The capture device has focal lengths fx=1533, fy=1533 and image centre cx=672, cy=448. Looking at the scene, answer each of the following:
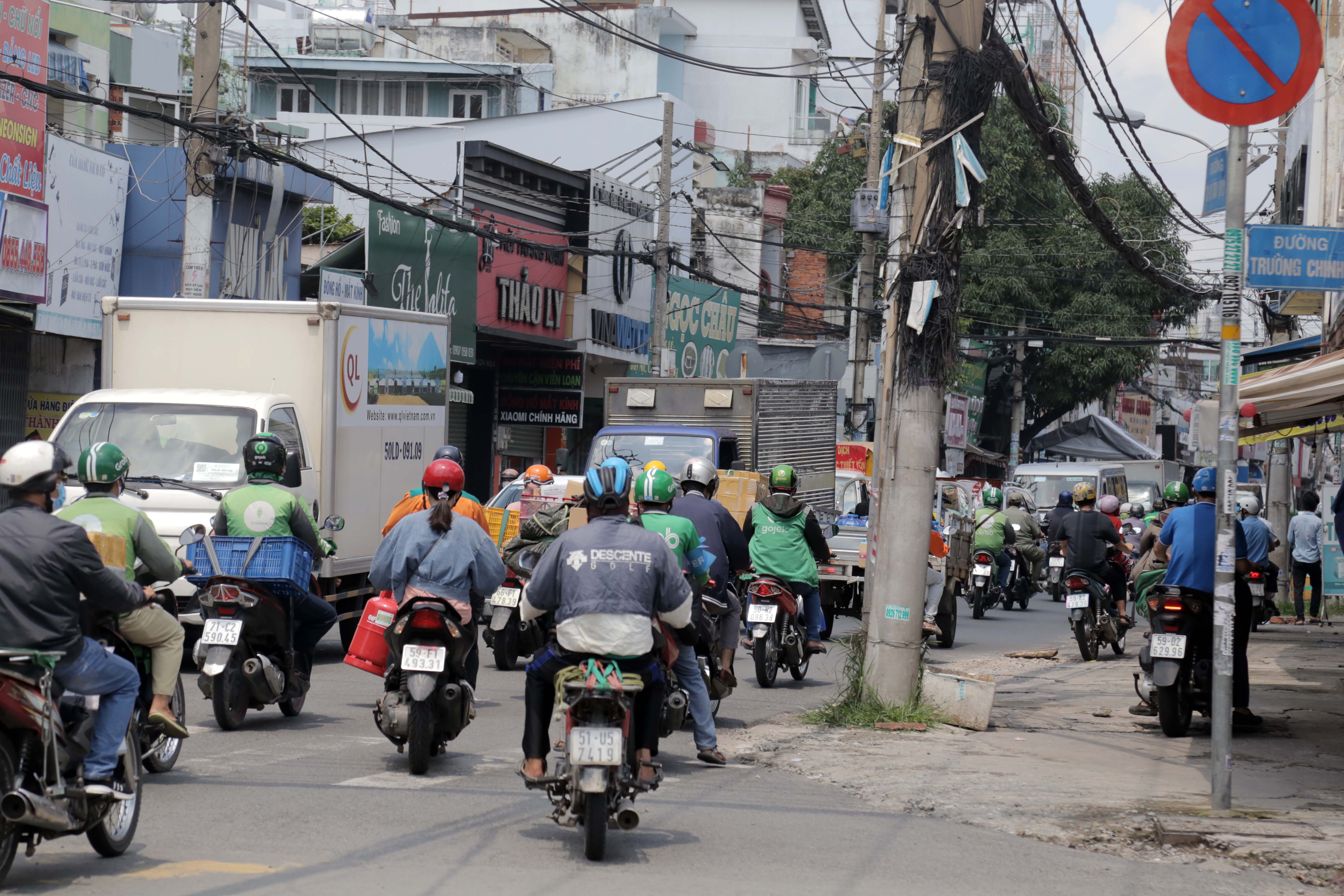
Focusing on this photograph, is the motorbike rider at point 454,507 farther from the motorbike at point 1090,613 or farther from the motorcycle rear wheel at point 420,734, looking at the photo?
the motorbike at point 1090,613

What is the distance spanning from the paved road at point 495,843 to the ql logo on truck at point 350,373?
18.6ft

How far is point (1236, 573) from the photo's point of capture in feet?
35.6

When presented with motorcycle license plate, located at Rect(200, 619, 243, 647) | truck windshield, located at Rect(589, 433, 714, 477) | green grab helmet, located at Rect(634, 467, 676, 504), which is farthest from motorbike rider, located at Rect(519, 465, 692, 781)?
truck windshield, located at Rect(589, 433, 714, 477)

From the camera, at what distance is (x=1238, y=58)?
24.3ft

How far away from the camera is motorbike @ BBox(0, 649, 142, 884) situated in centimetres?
531

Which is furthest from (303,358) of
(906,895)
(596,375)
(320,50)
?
(320,50)

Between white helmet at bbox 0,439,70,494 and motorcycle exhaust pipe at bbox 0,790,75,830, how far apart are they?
1137 mm

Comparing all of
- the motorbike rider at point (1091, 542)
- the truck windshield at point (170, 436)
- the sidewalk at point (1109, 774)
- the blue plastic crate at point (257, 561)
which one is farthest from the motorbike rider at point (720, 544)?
the motorbike rider at point (1091, 542)

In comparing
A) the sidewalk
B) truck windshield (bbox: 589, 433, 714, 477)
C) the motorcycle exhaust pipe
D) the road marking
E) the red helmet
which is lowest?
the sidewalk

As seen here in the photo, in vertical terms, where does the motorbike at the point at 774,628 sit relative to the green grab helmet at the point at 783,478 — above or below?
below

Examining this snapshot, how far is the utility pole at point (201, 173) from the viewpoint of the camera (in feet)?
54.8

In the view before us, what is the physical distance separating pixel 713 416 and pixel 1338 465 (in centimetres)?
3147

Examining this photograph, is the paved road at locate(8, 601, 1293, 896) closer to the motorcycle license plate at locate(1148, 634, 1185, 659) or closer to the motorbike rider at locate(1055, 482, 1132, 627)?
the motorcycle license plate at locate(1148, 634, 1185, 659)

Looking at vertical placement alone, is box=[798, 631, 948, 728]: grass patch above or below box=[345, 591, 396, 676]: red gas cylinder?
below
